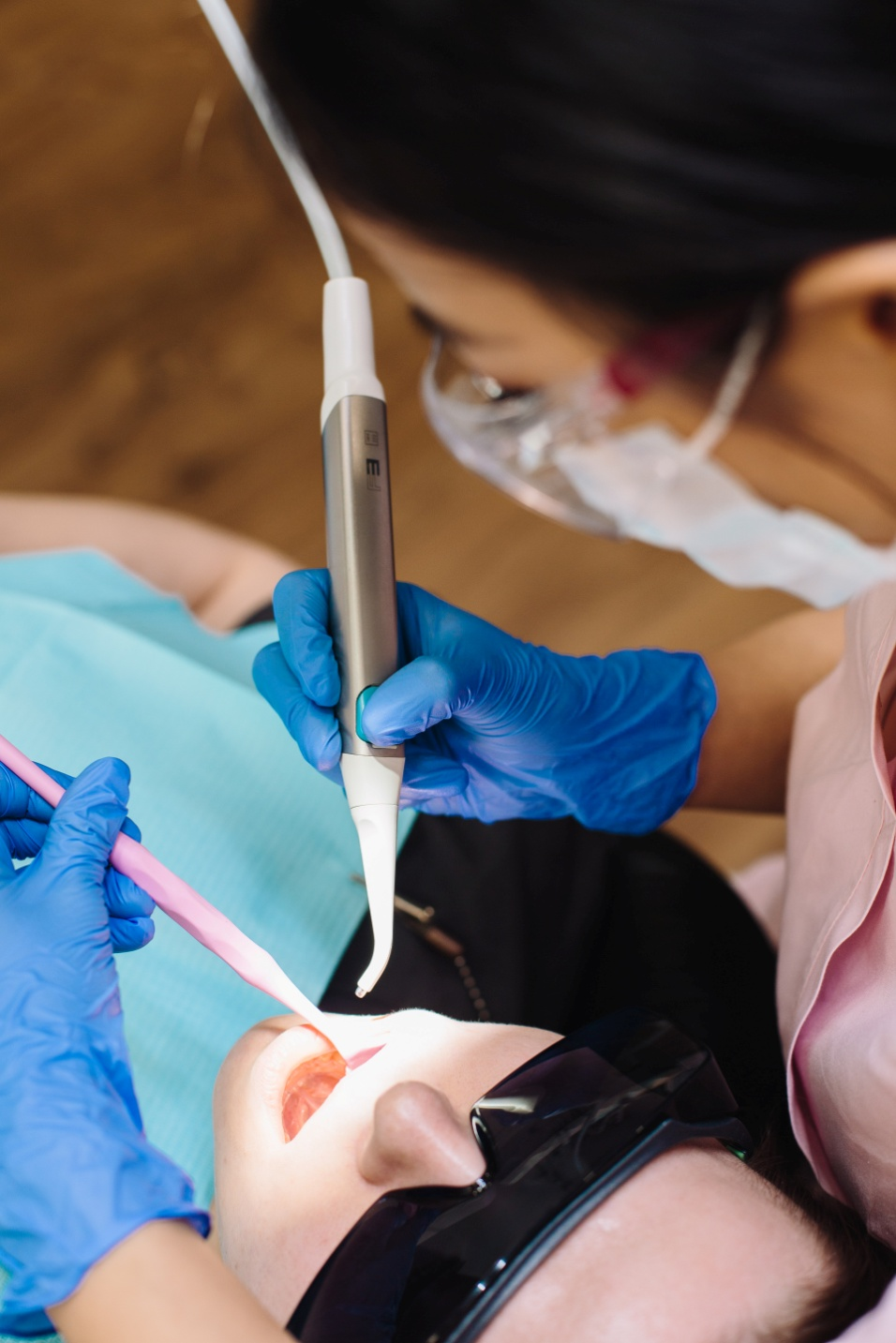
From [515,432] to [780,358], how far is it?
211 millimetres

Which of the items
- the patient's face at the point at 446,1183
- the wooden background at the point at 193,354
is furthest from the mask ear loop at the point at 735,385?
the wooden background at the point at 193,354

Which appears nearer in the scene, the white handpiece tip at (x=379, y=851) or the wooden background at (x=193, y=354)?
the white handpiece tip at (x=379, y=851)

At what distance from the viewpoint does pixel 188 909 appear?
694mm

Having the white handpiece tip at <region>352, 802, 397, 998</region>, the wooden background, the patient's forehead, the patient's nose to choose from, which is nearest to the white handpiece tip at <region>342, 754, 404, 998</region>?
the white handpiece tip at <region>352, 802, 397, 998</region>

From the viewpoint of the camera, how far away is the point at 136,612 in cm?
106

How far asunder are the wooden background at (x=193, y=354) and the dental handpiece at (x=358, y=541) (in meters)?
0.78

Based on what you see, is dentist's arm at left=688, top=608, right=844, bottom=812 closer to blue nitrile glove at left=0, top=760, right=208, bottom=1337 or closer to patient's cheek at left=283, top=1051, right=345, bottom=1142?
patient's cheek at left=283, top=1051, right=345, bottom=1142

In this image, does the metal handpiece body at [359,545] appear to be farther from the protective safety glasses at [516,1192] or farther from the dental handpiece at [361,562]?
the protective safety glasses at [516,1192]

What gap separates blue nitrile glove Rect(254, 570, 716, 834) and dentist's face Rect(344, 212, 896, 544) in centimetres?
26

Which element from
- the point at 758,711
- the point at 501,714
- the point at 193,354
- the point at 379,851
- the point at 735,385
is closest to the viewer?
the point at 735,385

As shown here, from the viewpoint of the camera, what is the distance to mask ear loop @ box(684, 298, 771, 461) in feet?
1.62

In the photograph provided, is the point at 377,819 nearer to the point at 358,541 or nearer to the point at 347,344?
the point at 358,541

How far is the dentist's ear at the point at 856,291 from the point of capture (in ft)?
1.47

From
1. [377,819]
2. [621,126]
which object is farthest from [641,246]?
[377,819]
